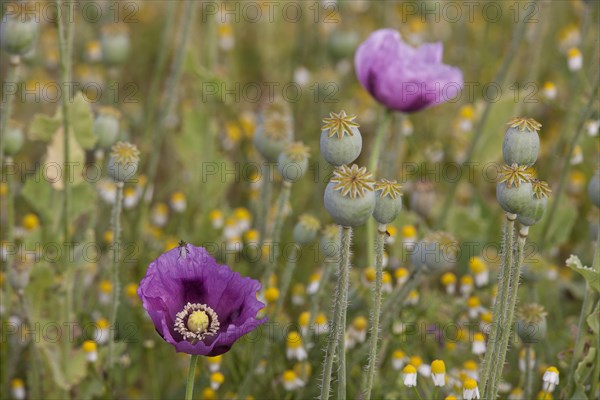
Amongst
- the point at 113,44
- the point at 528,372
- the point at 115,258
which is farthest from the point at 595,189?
the point at 113,44

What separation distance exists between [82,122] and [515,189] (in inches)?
39.5

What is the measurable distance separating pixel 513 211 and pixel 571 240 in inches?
56.7

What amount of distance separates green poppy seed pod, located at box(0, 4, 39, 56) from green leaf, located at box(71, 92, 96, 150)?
10.2 inches

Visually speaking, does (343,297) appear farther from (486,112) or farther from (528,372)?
(486,112)

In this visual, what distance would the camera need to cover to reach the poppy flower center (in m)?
1.38

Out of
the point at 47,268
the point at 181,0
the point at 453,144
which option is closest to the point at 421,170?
the point at 453,144

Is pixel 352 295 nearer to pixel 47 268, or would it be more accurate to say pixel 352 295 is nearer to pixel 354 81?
pixel 47 268

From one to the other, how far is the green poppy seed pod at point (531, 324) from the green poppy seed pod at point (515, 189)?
1.17 feet

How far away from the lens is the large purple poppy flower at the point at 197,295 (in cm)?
137

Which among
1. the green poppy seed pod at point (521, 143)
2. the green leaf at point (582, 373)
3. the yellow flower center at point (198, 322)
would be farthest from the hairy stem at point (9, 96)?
the green leaf at point (582, 373)

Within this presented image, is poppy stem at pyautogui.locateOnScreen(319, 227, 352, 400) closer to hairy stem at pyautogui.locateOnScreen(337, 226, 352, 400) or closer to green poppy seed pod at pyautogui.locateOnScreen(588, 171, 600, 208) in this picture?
hairy stem at pyautogui.locateOnScreen(337, 226, 352, 400)

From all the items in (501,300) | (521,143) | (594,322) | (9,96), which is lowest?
(594,322)

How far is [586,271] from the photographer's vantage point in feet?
4.89

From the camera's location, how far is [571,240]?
2.67m
